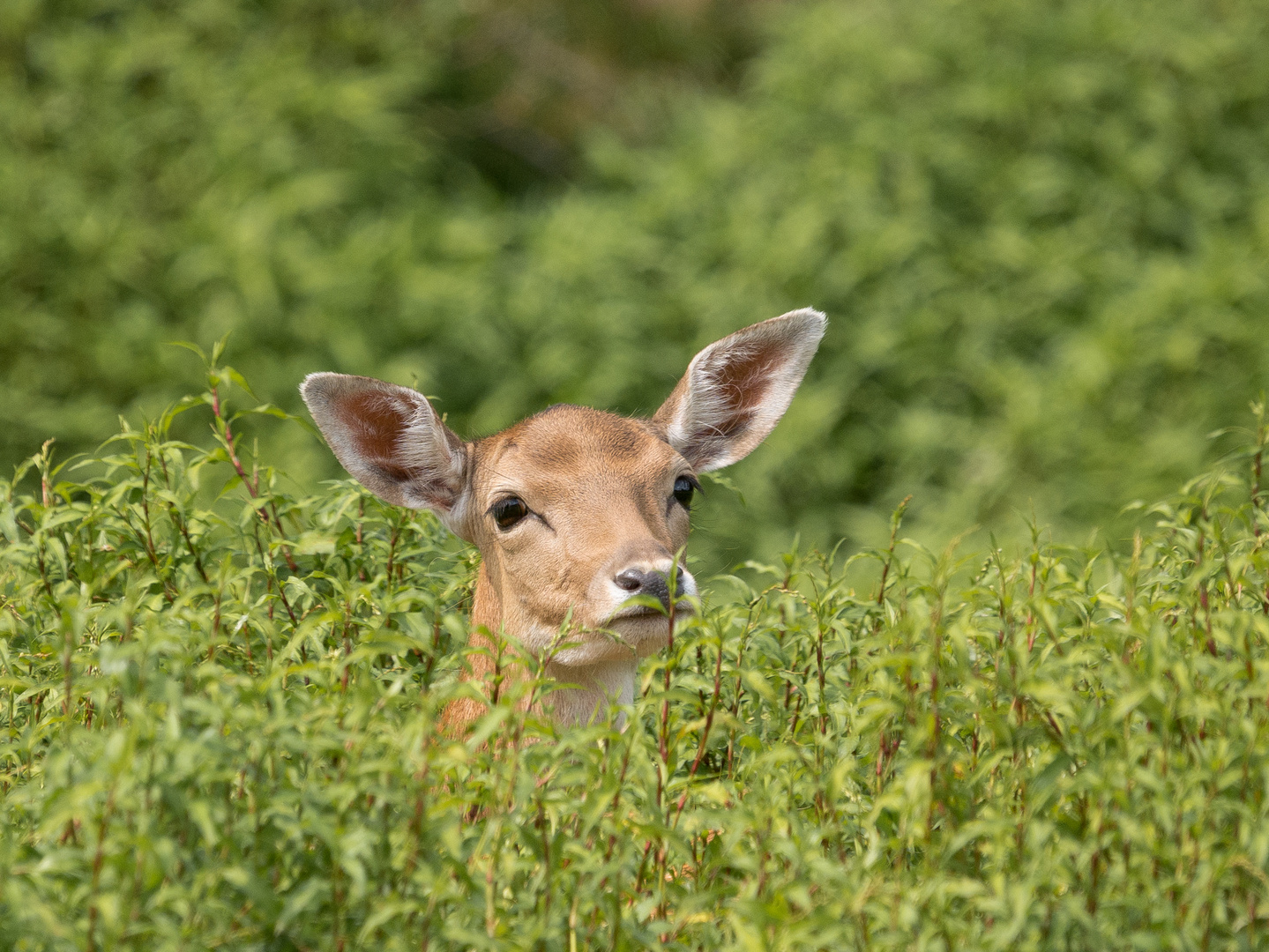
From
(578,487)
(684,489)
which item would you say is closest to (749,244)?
(684,489)

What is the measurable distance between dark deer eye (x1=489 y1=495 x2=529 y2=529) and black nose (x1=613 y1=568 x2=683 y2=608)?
0.64m

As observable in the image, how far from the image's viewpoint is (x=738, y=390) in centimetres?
583

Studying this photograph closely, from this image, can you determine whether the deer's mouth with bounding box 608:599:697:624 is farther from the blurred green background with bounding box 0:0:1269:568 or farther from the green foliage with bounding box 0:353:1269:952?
the blurred green background with bounding box 0:0:1269:568

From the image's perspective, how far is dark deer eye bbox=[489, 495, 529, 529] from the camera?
510 cm

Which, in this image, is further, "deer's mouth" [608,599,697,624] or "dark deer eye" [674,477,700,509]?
"dark deer eye" [674,477,700,509]

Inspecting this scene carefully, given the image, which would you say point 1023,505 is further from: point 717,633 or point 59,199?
point 59,199

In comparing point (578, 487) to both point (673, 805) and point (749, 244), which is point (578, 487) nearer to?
point (673, 805)

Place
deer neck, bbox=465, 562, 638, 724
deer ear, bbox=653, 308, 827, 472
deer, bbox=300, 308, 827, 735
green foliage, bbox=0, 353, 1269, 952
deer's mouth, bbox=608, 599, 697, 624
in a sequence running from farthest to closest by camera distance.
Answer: deer ear, bbox=653, 308, 827, 472 → deer neck, bbox=465, 562, 638, 724 → deer, bbox=300, 308, 827, 735 → deer's mouth, bbox=608, 599, 697, 624 → green foliage, bbox=0, 353, 1269, 952

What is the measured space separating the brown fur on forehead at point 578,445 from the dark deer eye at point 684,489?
3.8 inches

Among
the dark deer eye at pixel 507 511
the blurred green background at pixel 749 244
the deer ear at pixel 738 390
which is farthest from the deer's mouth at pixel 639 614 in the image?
the blurred green background at pixel 749 244

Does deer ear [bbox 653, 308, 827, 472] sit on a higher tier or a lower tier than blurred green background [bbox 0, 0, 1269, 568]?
higher

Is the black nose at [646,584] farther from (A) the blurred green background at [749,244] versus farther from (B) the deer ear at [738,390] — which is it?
(A) the blurred green background at [749,244]

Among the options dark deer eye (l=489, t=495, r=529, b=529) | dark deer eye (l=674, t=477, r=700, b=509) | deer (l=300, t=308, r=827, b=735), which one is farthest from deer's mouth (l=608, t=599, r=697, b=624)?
dark deer eye (l=674, t=477, r=700, b=509)

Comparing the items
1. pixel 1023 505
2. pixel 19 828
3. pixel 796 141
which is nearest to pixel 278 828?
pixel 19 828
